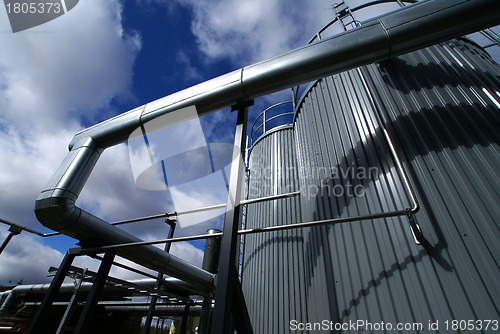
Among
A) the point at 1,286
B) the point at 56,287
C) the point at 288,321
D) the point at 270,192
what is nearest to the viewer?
the point at 56,287

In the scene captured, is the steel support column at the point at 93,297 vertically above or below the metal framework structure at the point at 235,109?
below

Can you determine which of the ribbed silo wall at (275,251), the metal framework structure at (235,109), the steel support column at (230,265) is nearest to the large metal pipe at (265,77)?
A: the metal framework structure at (235,109)

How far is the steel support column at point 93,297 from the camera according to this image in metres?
3.59

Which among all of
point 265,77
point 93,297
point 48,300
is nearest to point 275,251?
point 93,297

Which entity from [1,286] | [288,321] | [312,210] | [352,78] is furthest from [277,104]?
[1,286]

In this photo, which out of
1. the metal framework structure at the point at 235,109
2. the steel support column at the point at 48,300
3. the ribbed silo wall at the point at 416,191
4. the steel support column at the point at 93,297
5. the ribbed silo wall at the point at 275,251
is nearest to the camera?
the ribbed silo wall at the point at 416,191

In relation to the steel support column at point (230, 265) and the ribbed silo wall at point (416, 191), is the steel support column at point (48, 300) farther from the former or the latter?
the ribbed silo wall at point (416, 191)

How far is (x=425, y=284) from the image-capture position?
2.24 meters

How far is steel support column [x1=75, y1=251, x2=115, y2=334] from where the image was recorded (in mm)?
3594

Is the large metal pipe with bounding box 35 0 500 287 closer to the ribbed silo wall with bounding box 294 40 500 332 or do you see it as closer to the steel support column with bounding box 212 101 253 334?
the ribbed silo wall with bounding box 294 40 500 332

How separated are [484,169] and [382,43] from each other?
182 centimetres

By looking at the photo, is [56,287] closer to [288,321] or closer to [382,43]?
[288,321]

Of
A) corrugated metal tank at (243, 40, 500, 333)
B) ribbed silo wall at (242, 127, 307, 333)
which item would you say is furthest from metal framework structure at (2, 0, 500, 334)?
ribbed silo wall at (242, 127, 307, 333)

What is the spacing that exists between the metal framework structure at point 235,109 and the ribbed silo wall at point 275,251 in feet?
6.09
